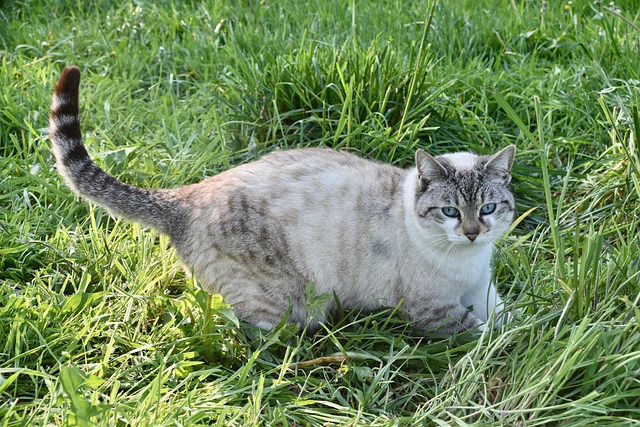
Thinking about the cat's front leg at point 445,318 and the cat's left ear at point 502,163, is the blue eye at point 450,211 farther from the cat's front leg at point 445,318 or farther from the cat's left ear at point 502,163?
the cat's front leg at point 445,318

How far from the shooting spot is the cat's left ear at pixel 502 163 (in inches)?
138

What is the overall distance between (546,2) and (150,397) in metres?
4.46

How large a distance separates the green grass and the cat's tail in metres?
0.27

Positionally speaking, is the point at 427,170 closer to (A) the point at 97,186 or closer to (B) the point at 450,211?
(B) the point at 450,211

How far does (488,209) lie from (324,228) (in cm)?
73

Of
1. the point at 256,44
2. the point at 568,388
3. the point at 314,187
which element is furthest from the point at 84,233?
the point at 568,388

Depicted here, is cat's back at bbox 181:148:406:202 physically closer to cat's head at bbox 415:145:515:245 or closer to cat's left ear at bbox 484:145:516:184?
cat's head at bbox 415:145:515:245

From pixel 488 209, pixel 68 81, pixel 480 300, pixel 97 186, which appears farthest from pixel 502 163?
pixel 68 81

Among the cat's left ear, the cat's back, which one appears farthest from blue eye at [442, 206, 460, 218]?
the cat's back

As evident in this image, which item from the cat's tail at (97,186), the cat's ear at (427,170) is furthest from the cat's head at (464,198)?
the cat's tail at (97,186)

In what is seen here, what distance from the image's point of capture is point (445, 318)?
140 inches

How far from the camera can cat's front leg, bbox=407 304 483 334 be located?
3512 millimetres

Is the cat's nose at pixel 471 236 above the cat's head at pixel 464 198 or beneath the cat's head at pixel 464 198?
beneath

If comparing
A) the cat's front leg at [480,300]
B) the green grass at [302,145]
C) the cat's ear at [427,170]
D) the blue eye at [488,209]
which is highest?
the cat's ear at [427,170]
